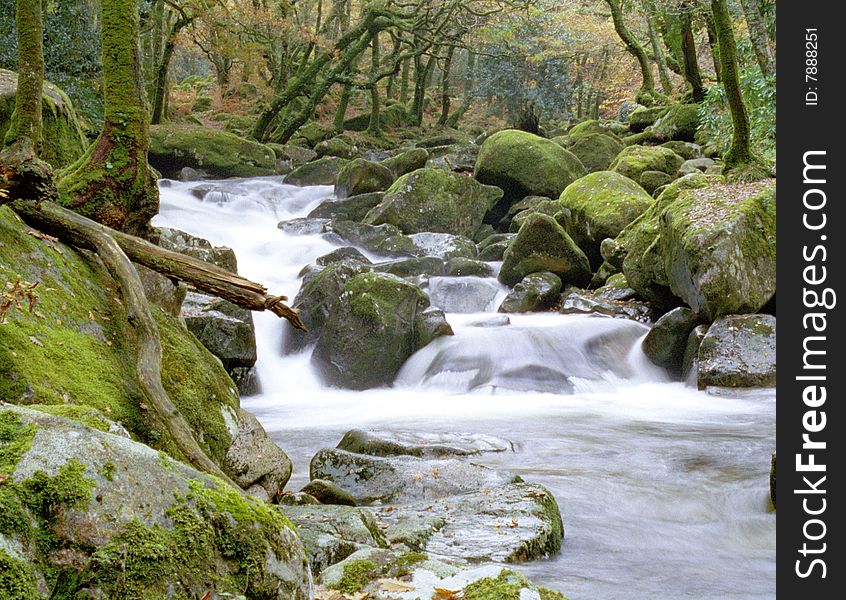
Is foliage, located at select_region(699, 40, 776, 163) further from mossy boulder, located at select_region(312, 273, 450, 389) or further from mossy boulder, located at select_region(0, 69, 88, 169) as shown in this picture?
mossy boulder, located at select_region(0, 69, 88, 169)

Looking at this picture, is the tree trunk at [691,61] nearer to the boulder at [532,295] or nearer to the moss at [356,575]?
the boulder at [532,295]

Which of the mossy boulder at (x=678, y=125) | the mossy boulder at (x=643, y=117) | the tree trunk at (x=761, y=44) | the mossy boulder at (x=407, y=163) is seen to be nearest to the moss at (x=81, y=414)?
the tree trunk at (x=761, y=44)

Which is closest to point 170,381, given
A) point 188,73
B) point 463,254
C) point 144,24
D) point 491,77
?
point 463,254

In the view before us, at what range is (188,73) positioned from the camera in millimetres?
41344

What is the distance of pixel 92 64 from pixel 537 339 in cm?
1152

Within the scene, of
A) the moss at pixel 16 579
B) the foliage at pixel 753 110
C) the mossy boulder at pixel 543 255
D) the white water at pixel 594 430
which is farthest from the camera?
the mossy boulder at pixel 543 255

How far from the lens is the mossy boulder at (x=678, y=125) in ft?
62.6

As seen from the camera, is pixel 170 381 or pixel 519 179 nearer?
pixel 170 381

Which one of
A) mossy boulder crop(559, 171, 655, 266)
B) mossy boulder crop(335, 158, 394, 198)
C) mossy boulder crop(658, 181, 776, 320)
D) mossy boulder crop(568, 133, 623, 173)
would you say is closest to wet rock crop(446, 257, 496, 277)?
mossy boulder crop(559, 171, 655, 266)

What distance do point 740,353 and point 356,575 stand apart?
7810 millimetres

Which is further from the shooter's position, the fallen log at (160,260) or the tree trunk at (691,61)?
the tree trunk at (691,61)

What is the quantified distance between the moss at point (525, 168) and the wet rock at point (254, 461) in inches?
570

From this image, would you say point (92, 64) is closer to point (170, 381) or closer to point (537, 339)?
point (537, 339)

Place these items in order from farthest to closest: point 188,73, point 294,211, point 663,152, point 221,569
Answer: point 188,73 < point 294,211 < point 663,152 < point 221,569
